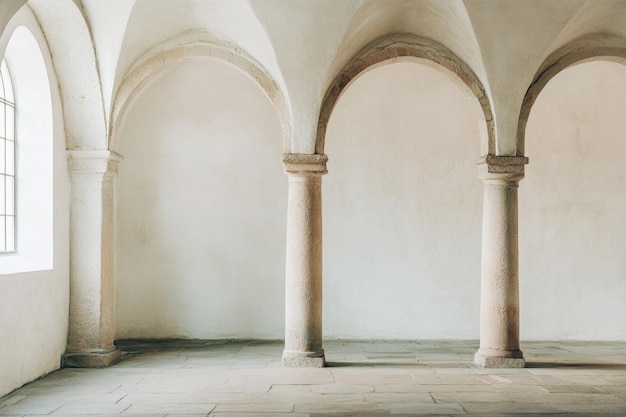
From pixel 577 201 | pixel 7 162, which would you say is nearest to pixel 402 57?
pixel 577 201

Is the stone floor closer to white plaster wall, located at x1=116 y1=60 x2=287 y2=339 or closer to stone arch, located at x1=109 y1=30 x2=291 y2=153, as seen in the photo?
white plaster wall, located at x1=116 y1=60 x2=287 y2=339

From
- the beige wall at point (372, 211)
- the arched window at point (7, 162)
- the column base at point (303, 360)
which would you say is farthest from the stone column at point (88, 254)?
the beige wall at point (372, 211)

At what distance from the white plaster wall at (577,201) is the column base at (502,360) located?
8.33 ft

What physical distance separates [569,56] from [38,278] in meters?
6.56

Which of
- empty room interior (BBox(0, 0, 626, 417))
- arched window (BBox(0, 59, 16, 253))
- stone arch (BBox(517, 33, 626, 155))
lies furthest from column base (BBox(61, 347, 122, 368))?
stone arch (BBox(517, 33, 626, 155))

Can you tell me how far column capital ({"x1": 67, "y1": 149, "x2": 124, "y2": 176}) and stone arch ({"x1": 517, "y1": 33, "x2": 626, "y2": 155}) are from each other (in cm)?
491

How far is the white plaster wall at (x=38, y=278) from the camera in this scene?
22.5ft

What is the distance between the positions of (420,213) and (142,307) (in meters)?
4.40

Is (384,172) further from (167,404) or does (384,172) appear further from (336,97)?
(167,404)

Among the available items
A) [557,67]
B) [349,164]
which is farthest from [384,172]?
[557,67]

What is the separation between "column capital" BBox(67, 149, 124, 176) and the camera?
8.20 metres

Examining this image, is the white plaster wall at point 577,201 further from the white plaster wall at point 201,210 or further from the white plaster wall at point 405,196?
the white plaster wall at point 201,210

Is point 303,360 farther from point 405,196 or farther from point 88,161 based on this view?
point 405,196

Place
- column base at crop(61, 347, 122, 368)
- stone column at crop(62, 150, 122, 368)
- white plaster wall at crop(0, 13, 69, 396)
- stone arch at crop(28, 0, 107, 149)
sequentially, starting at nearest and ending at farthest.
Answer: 1. white plaster wall at crop(0, 13, 69, 396)
2. stone arch at crop(28, 0, 107, 149)
3. column base at crop(61, 347, 122, 368)
4. stone column at crop(62, 150, 122, 368)
